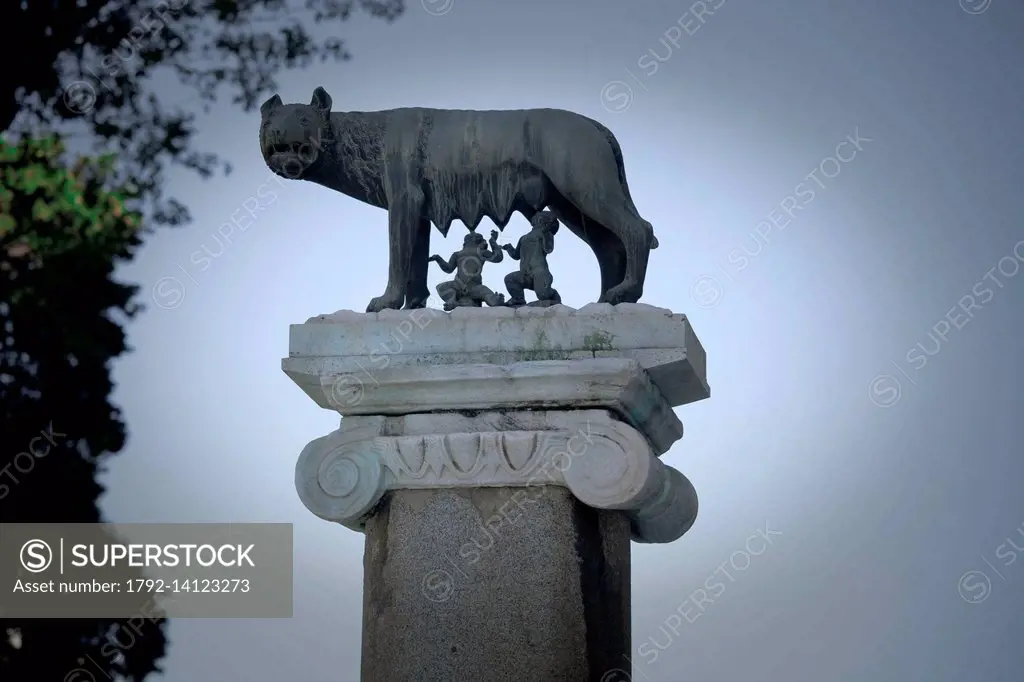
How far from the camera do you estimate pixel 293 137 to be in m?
6.53

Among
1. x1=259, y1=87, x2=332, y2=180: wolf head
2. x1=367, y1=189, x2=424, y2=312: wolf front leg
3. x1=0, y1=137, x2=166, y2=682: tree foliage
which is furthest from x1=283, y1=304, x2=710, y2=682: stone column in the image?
x1=0, y1=137, x2=166, y2=682: tree foliage

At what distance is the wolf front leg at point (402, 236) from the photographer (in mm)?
Answer: 6395

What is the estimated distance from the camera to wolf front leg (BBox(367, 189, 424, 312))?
6.39 m

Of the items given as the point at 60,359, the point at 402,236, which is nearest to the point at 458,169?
the point at 402,236

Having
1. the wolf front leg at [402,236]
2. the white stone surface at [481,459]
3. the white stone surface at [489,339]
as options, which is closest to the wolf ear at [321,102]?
the wolf front leg at [402,236]

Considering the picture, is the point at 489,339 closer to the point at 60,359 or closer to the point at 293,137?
the point at 293,137

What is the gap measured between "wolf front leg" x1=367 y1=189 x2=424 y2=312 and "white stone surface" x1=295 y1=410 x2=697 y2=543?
26.4 inches

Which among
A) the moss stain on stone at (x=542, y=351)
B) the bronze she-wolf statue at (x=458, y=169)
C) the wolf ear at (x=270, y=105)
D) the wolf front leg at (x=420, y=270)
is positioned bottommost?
the moss stain on stone at (x=542, y=351)

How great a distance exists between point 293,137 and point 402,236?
68cm

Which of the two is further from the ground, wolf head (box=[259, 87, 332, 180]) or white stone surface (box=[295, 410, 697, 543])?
wolf head (box=[259, 87, 332, 180])

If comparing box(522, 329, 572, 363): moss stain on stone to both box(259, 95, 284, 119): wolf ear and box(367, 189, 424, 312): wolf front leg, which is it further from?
box(259, 95, 284, 119): wolf ear

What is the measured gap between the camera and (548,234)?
6441mm

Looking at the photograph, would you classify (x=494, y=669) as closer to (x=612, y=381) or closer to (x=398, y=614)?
(x=398, y=614)

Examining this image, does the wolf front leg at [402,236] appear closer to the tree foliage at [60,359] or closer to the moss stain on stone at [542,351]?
the moss stain on stone at [542,351]
